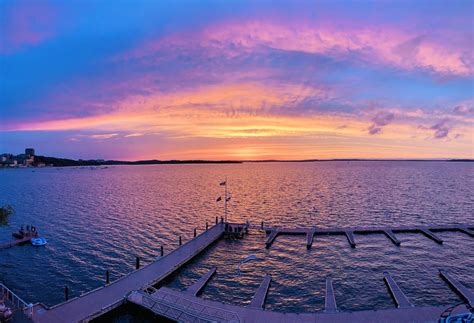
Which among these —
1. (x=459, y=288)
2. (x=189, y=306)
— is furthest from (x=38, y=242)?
(x=459, y=288)

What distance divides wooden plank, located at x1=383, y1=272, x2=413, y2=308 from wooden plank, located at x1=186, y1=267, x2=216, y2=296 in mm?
16491

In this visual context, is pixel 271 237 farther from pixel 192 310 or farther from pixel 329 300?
pixel 192 310

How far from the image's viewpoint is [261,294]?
1140 inches

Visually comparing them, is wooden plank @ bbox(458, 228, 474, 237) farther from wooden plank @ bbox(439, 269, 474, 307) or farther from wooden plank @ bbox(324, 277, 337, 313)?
wooden plank @ bbox(324, 277, 337, 313)

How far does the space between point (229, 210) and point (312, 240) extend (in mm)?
32535

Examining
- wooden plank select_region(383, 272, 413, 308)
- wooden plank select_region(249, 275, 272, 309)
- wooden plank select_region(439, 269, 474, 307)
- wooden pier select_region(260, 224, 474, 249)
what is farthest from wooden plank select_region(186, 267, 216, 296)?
wooden plank select_region(439, 269, 474, 307)

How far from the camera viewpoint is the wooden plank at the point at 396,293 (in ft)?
87.8

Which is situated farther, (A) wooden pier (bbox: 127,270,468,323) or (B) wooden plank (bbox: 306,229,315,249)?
(B) wooden plank (bbox: 306,229,315,249)

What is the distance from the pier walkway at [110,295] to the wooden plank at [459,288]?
86.0 feet

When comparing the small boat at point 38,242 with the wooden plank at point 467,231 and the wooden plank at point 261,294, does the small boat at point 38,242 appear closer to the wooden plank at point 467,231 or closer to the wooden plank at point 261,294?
the wooden plank at point 261,294

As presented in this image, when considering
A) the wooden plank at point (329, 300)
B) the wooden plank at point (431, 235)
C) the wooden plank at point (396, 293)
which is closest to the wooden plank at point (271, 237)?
the wooden plank at point (329, 300)

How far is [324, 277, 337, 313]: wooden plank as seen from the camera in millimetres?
25475

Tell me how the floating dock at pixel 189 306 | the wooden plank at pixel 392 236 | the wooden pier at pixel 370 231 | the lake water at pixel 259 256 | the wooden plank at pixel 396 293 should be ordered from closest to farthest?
the floating dock at pixel 189 306, the wooden plank at pixel 396 293, the lake water at pixel 259 256, the wooden plank at pixel 392 236, the wooden pier at pixel 370 231

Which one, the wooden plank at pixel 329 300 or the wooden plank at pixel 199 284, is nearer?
the wooden plank at pixel 329 300
